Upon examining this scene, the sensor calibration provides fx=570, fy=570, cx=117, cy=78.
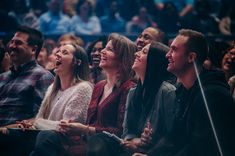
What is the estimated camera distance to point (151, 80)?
4.80 metres

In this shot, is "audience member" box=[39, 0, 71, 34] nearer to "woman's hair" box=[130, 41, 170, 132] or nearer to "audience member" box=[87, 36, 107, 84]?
"audience member" box=[87, 36, 107, 84]

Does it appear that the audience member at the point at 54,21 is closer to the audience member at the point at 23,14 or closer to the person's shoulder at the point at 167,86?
the audience member at the point at 23,14

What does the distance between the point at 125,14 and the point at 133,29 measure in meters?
0.57

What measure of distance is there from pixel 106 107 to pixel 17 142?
0.93m

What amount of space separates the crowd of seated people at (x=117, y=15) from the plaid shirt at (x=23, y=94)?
13.5ft

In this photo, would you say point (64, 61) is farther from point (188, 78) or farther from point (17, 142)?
point (188, 78)

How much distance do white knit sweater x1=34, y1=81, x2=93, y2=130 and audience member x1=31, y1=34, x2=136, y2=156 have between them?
0.29 feet

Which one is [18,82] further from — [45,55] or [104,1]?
[104,1]

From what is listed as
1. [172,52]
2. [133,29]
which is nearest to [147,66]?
[172,52]

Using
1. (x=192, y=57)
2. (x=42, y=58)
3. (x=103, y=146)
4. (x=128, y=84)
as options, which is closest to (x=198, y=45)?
(x=192, y=57)

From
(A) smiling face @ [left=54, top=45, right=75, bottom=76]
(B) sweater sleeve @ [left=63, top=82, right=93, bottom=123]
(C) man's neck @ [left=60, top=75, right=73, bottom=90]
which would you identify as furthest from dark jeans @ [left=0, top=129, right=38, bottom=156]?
(A) smiling face @ [left=54, top=45, right=75, bottom=76]

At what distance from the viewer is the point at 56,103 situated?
5.34 metres

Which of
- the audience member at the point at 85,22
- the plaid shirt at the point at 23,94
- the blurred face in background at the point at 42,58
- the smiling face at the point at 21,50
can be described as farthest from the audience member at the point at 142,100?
the audience member at the point at 85,22

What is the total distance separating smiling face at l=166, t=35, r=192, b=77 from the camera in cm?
452
